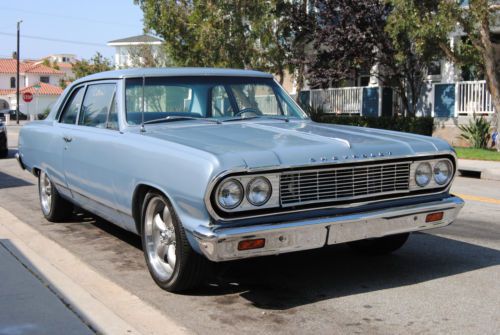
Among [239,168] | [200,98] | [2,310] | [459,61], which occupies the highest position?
[459,61]

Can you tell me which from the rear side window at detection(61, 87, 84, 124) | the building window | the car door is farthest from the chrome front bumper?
the building window

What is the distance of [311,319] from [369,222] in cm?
82

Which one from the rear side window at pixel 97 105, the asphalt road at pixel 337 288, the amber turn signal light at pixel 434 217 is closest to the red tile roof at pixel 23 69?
the rear side window at pixel 97 105

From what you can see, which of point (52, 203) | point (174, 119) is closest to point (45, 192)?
point (52, 203)

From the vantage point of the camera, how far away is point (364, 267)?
5590 mm

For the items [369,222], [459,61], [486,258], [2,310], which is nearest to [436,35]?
[459,61]

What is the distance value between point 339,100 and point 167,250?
20.9 meters

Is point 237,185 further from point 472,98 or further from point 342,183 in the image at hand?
point 472,98

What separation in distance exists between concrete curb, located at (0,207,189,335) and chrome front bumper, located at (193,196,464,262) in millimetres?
595

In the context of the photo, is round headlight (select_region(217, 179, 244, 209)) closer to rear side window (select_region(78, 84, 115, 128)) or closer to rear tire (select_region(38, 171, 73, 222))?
rear side window (select_region(78, 84, 115, 128))

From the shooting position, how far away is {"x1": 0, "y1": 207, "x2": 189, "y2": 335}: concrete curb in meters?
4.20

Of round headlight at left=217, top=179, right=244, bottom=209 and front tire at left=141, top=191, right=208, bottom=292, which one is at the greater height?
round headlight at left=217, top=179, right=244, bottom=209

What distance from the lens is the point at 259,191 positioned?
172 inches

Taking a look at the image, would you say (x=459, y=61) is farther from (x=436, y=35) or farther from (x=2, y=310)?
(x=2, y=310)
